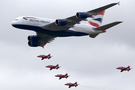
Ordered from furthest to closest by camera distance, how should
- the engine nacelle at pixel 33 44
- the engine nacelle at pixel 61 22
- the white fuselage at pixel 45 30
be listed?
the engine nacelle at pixel 33 44 → the white fuselage at pixel 45 30 → the engine nacelle at pixel 61 22

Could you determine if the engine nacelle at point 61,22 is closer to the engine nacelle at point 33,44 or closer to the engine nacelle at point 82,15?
the engine nacelle at point 82,15

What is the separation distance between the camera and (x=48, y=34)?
8681cm

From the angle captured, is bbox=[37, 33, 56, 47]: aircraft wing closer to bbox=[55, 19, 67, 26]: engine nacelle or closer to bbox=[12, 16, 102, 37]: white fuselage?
bbox=[12, 16, 102, 37]: white fuselage

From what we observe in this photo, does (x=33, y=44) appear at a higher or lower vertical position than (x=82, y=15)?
higher

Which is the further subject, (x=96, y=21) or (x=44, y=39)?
(x=96, y=21)

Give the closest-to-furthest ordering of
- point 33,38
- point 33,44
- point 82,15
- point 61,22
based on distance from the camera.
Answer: point 82,15, point 61,22, point 33,38, point 33,44

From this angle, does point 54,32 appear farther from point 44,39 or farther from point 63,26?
point 44,39

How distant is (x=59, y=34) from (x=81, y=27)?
19.4 ft

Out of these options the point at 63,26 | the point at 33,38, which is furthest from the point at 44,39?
the point at 63,26

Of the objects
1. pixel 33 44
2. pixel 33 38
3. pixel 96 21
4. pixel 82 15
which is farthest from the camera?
pixel 96 21

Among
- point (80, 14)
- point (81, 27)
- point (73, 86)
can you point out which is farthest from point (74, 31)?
point (73, 86)

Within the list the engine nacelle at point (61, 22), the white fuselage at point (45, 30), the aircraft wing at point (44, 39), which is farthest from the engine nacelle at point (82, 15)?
the aircraft wing at point (44, 39)

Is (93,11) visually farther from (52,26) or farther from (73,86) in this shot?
(73,86)

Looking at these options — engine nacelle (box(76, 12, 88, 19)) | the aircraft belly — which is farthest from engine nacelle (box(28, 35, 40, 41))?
engine nacelle (box(76, 12, 88, 19))
